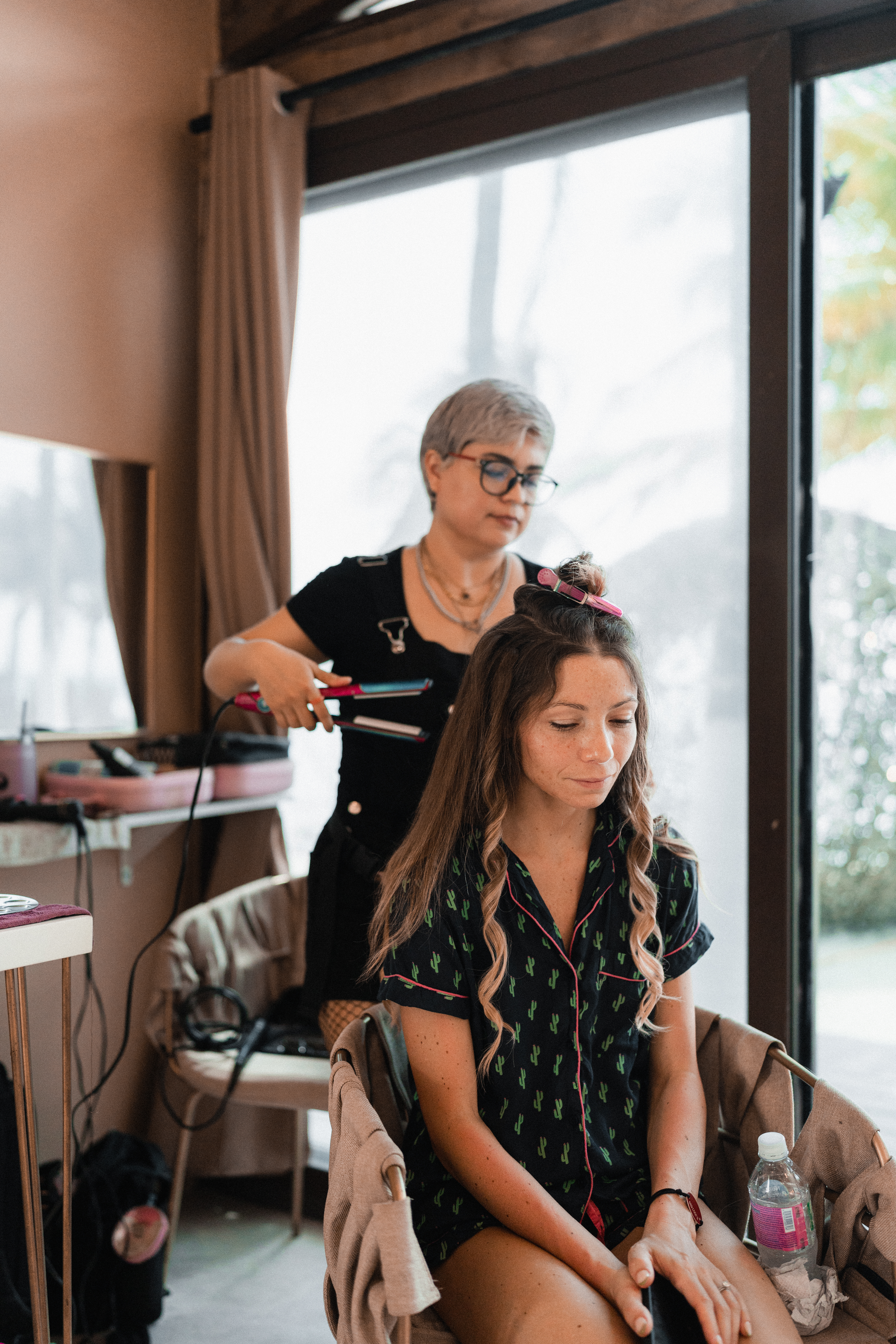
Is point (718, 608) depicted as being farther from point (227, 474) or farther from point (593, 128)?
point (227, 474)

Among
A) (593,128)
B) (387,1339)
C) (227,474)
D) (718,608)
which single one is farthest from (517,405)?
(387,1339)

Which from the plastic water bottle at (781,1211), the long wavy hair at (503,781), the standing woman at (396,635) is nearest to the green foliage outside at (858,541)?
the standing woman at (396,635)

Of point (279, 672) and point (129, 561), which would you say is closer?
point (279, 672)

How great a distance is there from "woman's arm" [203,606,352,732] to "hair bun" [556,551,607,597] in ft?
1.27

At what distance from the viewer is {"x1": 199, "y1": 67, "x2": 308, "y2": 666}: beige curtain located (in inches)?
97.9

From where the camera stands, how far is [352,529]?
2.57 metres

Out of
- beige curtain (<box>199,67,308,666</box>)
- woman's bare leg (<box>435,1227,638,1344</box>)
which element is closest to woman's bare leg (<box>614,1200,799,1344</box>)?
woman's bare leg (<box>435,1227,638,1344</box>)

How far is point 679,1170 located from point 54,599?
65.8 inches

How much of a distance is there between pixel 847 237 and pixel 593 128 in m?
0.57

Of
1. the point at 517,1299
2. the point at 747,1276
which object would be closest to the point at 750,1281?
the point at 747,1276

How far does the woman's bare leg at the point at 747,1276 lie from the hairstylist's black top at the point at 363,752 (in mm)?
612

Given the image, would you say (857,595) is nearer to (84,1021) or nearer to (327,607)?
(327,607)

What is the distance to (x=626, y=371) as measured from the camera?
220 centimetres

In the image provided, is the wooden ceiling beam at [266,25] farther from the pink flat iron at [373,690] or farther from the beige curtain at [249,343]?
the pink flat iron at [373,690]
